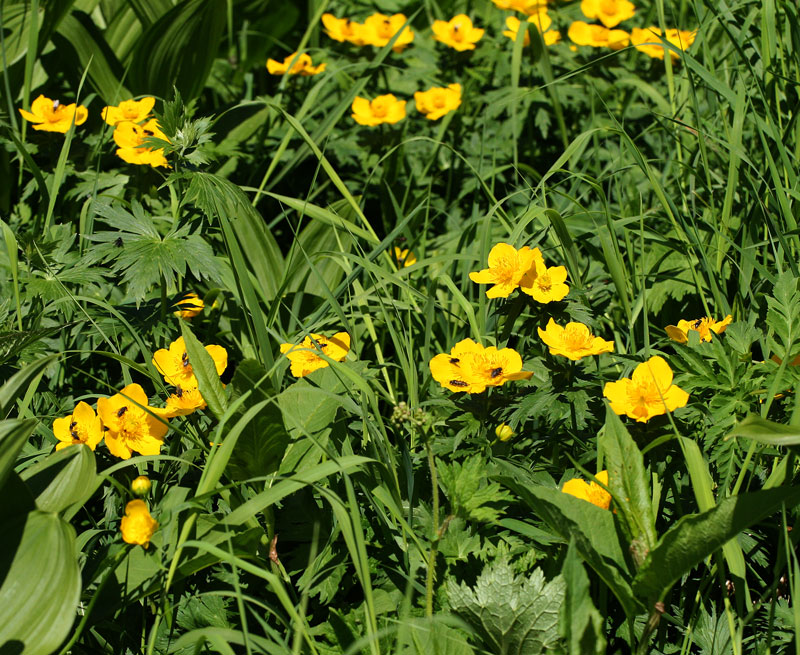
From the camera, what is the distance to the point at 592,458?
4.86ft

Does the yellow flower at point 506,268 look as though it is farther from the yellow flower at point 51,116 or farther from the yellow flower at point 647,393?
the yellow flower at point 51,116

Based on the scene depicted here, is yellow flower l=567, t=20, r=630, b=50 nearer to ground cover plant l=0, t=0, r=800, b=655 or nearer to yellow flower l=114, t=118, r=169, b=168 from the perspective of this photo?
ground cover plant l=0, t=0, r=800, b=655

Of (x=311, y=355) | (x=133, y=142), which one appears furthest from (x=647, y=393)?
(x=133, y=142)

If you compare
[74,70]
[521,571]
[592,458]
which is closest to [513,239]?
[592,458]

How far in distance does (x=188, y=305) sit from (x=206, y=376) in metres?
0.36

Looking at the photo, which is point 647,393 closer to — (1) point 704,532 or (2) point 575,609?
(1) point 704,532

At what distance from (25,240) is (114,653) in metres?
0.87

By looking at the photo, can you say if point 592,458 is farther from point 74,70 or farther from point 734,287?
point 74,70

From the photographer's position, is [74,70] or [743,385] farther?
[74,70]

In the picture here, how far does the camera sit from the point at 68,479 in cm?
129

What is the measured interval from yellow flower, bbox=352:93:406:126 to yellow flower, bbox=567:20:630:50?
2.36 feet

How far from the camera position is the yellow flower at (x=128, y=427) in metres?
1.43

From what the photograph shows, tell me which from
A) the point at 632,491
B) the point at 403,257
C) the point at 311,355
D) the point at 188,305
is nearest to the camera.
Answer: the point at 632,491

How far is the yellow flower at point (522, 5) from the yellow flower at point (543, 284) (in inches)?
71.1
